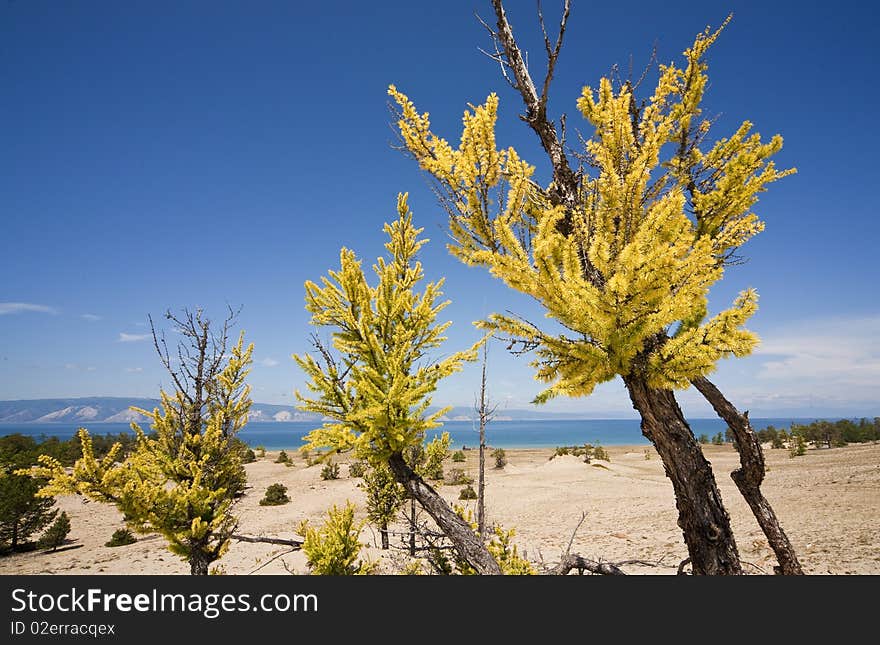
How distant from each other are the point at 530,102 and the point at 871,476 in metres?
24.6

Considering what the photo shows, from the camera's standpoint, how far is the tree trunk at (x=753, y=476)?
13.1 ft

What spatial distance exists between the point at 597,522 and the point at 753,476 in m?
14.6

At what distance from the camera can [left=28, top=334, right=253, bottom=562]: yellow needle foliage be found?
5.76m

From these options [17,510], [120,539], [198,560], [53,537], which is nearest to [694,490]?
[198,560]

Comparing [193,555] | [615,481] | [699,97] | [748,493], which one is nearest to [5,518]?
[193,555]

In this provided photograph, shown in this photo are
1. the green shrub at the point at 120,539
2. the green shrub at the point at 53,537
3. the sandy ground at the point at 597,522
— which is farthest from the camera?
the green shrub at the point at 120,539

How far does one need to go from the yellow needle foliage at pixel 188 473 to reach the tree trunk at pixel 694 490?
6.54 metres

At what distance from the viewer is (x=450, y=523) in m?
4.29

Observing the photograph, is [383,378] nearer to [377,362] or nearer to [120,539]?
[377,362]

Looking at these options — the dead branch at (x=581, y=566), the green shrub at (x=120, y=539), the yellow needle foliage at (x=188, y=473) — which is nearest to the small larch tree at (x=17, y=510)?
the green shrub at (x=120, y=539)

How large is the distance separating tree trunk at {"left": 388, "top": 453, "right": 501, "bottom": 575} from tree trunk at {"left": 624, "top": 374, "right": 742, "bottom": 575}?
6.58 ft

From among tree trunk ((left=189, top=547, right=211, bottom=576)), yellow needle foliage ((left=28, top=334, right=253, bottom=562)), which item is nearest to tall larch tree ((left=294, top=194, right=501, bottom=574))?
yellow needle foliage ((left=28, top=334, right=253, bottom=562))

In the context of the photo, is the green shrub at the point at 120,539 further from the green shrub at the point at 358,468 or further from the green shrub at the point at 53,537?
the green shrub at the point at 358,468
